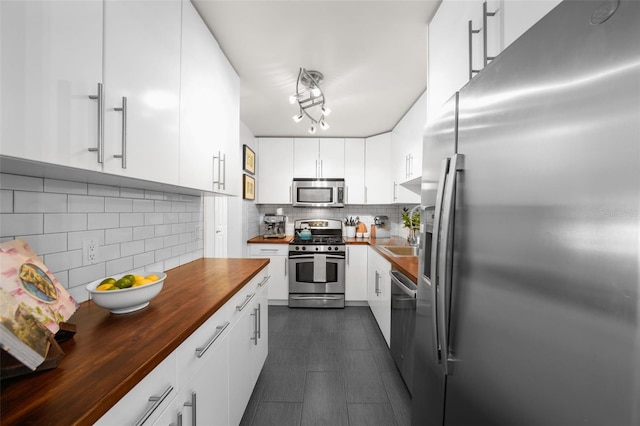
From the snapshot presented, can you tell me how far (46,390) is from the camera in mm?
587

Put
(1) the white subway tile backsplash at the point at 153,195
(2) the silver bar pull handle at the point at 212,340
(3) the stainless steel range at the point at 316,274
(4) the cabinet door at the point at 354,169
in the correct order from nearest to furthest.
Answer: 1. (2) the silver bar pull handle at the point at 212,340
2. (1) the white subway tile backsplash at the point at 153,195
3. (3) the stainless steel range at the point at 316,274
4. (4) the cabinet door at the point at 354,169

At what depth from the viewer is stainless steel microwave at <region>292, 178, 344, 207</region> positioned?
3859mm

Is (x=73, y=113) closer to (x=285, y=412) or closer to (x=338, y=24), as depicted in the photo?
(x=338, y=24)

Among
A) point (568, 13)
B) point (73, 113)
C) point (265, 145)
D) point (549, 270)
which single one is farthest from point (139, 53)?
point (265, 145)

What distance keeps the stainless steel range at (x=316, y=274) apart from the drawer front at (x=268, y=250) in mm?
115

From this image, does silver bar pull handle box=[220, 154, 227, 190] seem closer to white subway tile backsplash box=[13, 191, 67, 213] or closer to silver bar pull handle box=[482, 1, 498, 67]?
white subway tile backsplash box=[13, 191, 67, 213]

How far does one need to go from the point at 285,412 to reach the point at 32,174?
1.84 metres

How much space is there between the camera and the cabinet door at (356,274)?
356cm

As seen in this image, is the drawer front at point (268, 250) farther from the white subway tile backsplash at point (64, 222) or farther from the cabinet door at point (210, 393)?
the white subway tile backsplash at point (64, 222)

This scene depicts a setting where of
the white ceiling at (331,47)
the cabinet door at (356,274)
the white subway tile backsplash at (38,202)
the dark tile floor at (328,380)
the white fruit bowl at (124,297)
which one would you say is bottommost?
the dark tile floor at (328,380)

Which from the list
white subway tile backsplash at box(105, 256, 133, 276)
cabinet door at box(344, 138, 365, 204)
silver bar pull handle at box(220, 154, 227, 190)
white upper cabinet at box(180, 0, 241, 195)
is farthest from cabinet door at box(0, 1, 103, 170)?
cabinet door at box(344, 138, 365, 204)

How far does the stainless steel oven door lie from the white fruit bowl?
8.33 ft

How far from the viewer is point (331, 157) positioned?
12.9ft

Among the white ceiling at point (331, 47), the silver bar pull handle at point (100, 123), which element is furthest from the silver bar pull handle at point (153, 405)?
the white ceiling at point (331, 47)
